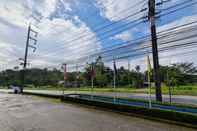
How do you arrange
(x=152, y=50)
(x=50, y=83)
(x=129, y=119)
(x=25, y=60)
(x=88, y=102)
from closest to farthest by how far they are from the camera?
(x=129, y=119) < (x=152, y=50) < (x=88, y=102) < (x=25, y=60) < (x=50, y=83)

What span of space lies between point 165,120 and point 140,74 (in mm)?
71577

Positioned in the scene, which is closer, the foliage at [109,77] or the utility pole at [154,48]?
the utility pole at [154,48]

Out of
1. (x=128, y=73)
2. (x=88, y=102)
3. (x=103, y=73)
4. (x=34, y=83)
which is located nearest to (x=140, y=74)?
(x=128, y=73)

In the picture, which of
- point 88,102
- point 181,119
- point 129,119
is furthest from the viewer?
point 88,102

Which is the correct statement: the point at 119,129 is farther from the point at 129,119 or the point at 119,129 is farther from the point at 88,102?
the point at 88,102

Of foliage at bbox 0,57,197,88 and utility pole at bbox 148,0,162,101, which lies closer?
utility pole at bbox 148,0,162,101

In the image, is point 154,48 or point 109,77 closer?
point 154,48

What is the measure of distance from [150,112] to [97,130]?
3.80 m

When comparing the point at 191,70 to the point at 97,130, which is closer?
the point at 97,130

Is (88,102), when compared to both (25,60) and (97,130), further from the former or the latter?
(25,60)

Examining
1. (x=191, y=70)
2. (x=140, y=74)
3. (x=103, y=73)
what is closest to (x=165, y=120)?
(x=103, y=73)

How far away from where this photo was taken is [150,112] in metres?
12.0

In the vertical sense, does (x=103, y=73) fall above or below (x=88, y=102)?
above

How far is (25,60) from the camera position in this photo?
145ft
